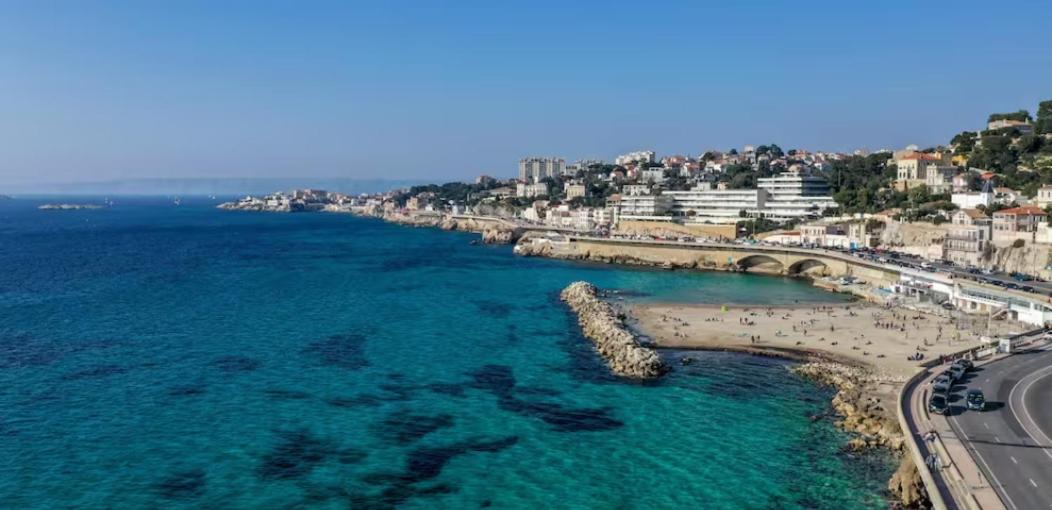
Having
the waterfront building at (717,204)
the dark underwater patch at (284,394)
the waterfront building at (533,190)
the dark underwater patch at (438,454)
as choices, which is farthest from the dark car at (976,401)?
the waterfront building at (533,190)

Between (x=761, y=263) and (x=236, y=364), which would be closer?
(x=236, y=364)

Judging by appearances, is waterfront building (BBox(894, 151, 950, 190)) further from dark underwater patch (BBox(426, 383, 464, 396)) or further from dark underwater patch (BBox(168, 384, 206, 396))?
dark underwater patch (BBox(168, 384, 206, 396))

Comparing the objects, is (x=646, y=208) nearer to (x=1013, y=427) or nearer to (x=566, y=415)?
(x=566, y=415)

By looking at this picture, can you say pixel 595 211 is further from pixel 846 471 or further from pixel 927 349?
pixel 846 471

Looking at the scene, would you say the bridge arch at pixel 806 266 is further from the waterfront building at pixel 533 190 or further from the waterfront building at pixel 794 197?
the waterfront building at pixel 533 190

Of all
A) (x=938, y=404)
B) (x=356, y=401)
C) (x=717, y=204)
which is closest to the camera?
(x=938, y=404)

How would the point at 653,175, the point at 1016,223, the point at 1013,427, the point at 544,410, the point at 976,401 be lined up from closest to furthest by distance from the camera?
the point at 1013,427
the point at 976,401
the point at 544,410
the point at 1016,223
the point at 653,175

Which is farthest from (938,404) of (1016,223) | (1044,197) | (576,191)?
(576,191)
